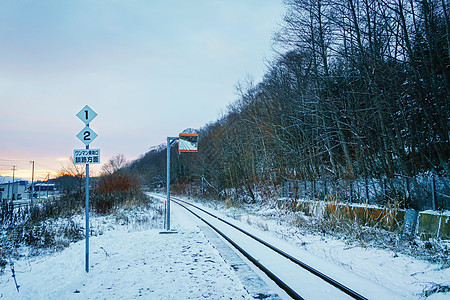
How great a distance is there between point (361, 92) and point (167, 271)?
34.6 ft

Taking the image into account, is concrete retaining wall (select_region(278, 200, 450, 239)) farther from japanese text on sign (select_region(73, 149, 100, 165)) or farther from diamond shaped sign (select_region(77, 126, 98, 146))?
diamond shaped sign (select_region(77, 126, 98, 146))

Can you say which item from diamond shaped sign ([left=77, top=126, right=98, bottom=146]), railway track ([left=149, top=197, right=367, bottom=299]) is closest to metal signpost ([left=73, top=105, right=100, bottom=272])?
diamond shaped sign ([left=77, top=126, right=98, bottom=146])

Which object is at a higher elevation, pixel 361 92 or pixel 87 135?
pixel 361 92

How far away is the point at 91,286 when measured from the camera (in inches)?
206

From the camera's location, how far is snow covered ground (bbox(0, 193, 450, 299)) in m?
4.89

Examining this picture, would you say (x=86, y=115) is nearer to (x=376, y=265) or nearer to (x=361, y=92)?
(x=376, y=265)

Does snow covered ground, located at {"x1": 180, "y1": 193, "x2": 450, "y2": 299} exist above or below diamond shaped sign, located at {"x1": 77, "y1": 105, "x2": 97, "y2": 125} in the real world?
below

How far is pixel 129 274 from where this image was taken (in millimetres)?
5844

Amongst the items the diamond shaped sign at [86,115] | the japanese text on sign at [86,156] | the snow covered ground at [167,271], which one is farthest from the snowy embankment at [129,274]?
the diamond shaped sign at [86,115]

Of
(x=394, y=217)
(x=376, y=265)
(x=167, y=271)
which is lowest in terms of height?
(x=376, y=265)

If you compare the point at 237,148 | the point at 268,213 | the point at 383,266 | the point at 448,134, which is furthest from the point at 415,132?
the point at 237,148

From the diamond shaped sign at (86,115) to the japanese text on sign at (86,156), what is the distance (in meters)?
0.68

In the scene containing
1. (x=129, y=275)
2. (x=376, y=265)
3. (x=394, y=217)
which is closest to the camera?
(x=129, y=275)

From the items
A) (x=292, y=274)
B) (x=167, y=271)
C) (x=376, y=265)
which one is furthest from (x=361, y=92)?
(x=167, y=271)
